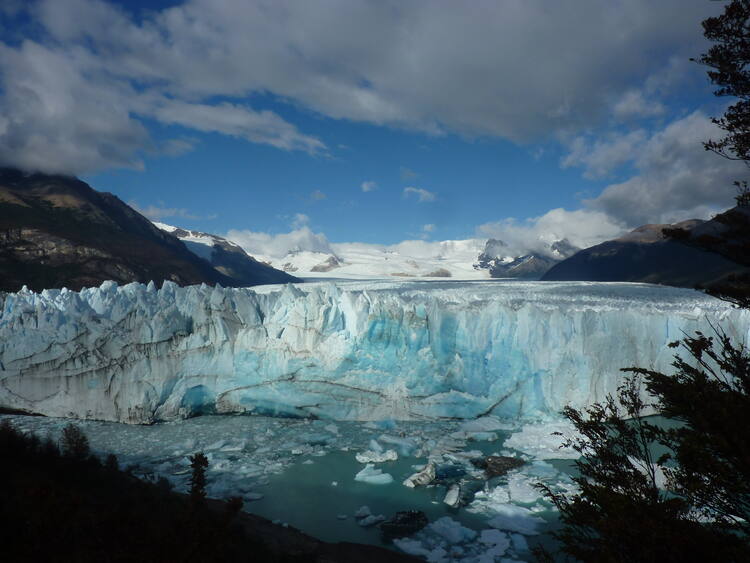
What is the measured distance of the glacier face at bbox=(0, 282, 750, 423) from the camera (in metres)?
14.7

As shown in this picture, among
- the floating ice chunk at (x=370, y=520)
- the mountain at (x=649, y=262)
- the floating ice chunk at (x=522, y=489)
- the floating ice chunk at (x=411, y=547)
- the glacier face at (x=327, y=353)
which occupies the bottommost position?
the floating ice chunk at (x=370, y=520)

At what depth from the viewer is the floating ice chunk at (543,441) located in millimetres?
11937

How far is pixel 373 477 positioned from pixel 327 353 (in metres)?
6.00

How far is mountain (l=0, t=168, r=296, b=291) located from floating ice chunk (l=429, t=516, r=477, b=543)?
42.4m

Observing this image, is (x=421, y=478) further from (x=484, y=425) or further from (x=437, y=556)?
(x=484, y=425)

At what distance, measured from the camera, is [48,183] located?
60.2 m

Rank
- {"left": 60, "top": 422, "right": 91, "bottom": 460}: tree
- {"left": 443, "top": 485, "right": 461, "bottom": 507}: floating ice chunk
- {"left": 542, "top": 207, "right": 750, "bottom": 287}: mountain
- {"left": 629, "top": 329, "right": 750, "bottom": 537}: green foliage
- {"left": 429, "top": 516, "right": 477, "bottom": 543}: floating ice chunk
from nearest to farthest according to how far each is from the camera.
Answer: {"left": 629, "top": 329, "right": 750, "bottom": 537}: green foliage, {"left": 429, "top": 516, "right": 477, "bottom": 543}: floating ice chunk, {"left": 443, "top": 485, "right": 461, "bottom": 507}: floating ice chunk, {"left": 60, "top": 422, "right": 91, "bottom": 460}: tree, {"left": 542, "top": 207, "right": 750, "bottom": 287}: mountain

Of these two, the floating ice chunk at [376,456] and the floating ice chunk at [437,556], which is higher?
the floating ice chunk at [376,456]

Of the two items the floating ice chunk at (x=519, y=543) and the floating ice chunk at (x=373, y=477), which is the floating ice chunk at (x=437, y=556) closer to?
the floating ice chunk at (x=519, y=543)

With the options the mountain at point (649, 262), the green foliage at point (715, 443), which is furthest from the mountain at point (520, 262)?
the green foliage at point (715, 443)

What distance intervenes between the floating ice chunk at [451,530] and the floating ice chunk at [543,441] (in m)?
4.10

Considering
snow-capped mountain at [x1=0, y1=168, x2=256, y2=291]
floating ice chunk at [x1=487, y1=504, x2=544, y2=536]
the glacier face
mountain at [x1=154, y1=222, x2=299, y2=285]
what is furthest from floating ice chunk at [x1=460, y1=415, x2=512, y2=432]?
mountain at [x1=154, y1=222, x2=299, y2=285]

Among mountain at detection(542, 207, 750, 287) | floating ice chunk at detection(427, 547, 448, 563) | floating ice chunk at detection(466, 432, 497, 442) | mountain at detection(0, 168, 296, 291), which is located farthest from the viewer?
mountain at detection(0, 168, 296, 291)

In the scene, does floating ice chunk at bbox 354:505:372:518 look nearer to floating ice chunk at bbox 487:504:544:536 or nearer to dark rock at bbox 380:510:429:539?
dark rock at bbox 380:510:429:539
